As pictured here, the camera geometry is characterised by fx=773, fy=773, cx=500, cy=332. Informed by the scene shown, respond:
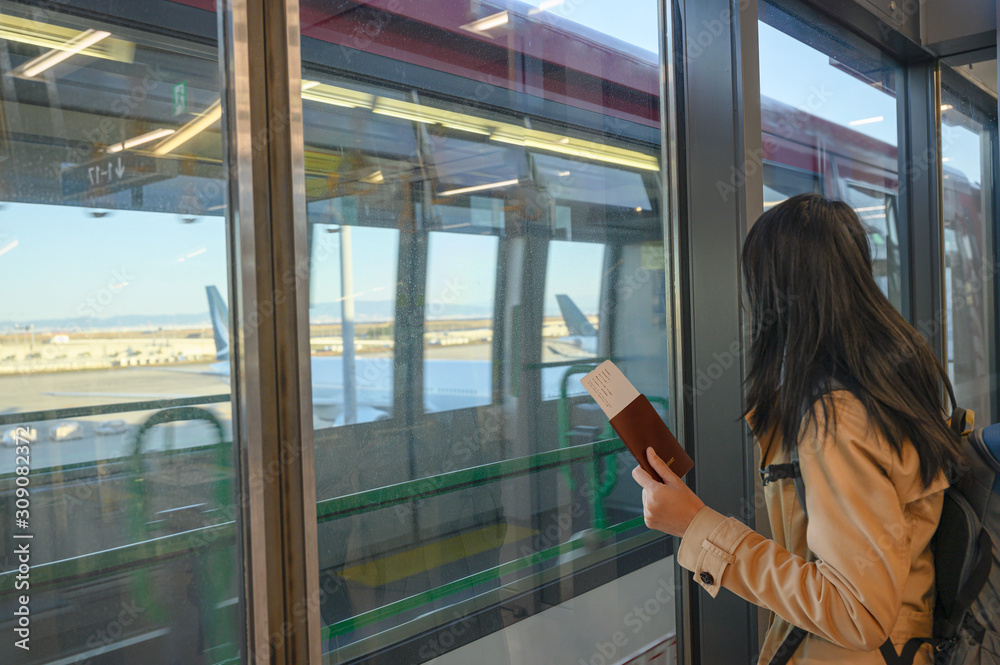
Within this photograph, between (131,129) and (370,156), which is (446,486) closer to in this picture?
(370,156)

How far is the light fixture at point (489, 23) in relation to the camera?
2.24 meters

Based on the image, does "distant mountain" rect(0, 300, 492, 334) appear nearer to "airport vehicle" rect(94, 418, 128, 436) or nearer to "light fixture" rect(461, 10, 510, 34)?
"airport vehicle" rect(94, 418, 128, 436)

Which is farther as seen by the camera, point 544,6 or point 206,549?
point 544,6

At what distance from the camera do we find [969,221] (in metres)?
3.75

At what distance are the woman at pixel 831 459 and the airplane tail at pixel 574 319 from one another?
42.5 inches

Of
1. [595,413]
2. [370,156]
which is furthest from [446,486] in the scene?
[370,156]

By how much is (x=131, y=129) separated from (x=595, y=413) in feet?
5.90

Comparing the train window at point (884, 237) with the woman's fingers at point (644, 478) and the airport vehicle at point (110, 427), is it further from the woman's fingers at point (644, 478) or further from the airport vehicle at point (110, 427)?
the airport vehicle at point (110, 427)

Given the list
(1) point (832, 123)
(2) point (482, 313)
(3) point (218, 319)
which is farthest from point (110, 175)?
(1) point (832, 123)

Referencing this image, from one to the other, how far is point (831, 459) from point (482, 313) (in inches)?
47.7

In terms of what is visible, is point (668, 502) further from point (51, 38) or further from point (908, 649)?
point (51, 38)

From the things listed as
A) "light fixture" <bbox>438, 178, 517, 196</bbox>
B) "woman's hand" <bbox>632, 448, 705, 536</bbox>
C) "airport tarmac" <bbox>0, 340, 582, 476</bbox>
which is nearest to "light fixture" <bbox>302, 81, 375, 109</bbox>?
"light fixture" <bbox>438, 178, 517, 196</bbox>

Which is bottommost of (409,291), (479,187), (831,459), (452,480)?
(452,480)

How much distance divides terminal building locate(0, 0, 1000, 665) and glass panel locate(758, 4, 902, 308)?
2 centimetres
